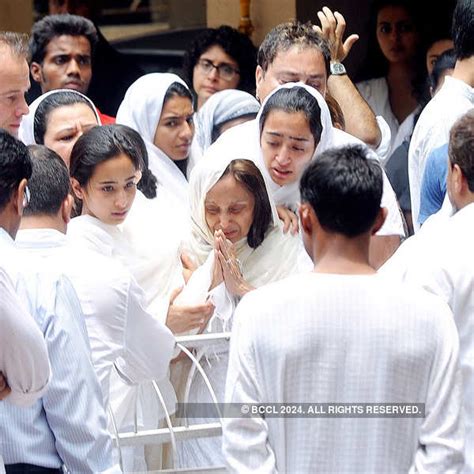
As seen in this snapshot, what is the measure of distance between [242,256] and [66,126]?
87 centimetres

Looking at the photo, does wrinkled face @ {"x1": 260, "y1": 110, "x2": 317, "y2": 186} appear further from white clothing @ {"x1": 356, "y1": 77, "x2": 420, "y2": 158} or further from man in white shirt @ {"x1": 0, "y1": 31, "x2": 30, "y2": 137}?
white clothing @ {"x1": 356, "y1": 77, "x2": 420, "y2": 158}

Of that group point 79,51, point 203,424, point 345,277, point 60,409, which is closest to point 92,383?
point 60,409

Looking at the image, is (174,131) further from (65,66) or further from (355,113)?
(65,66)

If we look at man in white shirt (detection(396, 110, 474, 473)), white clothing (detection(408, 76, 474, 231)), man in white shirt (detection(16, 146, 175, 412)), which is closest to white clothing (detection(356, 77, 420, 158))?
white clothing (detection(408, 76, 474, 231))

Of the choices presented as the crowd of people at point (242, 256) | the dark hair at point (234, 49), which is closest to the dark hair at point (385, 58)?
the crowd of people at point (242, 256)

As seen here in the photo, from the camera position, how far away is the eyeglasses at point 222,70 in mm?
6512

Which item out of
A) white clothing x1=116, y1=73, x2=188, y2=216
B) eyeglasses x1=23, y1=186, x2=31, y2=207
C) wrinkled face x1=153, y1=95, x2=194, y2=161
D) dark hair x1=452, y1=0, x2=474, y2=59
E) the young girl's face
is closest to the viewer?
eyeglasses x1=23, y1=186, x2=31, y2=207

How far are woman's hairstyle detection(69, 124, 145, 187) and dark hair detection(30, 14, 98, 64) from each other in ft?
5.30

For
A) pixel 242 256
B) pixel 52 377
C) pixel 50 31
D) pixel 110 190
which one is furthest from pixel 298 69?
pixel 52 377

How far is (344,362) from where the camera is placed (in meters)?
3.30

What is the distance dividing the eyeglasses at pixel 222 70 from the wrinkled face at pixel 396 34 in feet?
2.46

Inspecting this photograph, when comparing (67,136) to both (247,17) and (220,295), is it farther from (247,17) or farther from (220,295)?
(247,17)

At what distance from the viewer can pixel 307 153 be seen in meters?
4.96

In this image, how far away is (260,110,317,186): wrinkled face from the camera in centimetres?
493
